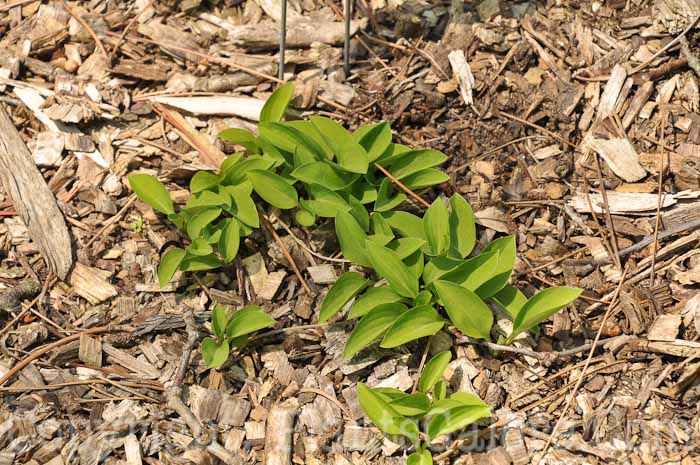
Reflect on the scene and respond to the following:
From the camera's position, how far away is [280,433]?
1.95 m

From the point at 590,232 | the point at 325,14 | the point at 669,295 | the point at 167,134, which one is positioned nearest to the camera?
the point at 669,295

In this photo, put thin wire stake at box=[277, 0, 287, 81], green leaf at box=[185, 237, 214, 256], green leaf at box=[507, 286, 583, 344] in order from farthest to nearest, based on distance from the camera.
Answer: thin wire stake at box=[277, 0, 287, 81], green leaf at box=[185, 237, 214, 256], green leaf at box=[507, 286, 583, 344]

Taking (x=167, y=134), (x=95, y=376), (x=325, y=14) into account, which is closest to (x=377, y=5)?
(x=325, y=14)

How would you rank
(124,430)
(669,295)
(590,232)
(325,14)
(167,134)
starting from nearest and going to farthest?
(124,430) → (669,295) → (590,232) → (167,134) → (325,14)

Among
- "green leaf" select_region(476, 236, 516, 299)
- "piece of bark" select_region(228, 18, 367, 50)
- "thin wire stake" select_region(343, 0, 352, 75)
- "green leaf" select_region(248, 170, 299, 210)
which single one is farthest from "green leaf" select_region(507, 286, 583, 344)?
"piece of bark" select_region(228, 18, 367, 50)

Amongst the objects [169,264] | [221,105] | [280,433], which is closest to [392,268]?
[280,433]

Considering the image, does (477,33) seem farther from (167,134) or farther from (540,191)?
(167,134)

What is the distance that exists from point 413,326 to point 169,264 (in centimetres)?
71

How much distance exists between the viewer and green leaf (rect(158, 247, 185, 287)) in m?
2.13

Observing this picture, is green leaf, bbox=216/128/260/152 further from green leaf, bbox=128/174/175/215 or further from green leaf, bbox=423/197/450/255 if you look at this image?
green leaf, bbox=423/197/450/255

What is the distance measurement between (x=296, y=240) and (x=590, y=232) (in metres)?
0.88

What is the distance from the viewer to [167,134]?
97.5 inches

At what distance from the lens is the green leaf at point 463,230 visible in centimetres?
213

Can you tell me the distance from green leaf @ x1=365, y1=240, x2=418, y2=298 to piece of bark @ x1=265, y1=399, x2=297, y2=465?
417 millimetres
